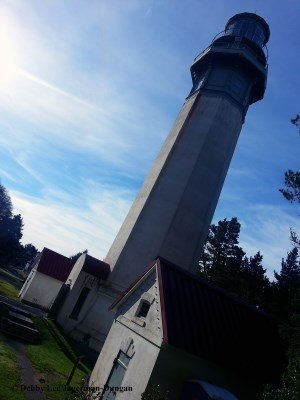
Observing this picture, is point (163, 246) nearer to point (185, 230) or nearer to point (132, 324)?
point (185, 230)

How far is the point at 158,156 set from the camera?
25.8 metres

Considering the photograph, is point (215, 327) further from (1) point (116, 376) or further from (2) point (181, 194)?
(2) point (181, 194)

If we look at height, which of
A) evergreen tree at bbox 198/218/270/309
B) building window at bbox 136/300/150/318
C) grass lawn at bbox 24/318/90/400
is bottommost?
grass lawn at bbox 24/318/90/400

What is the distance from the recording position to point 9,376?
11.6 metres

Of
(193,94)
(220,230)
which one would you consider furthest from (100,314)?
(220,230)

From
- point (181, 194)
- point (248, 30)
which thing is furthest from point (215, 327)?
point (248, 30)

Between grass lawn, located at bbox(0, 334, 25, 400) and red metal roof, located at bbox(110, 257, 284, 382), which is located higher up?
red metal roof, located at bbox(110, 257, 284, 382)

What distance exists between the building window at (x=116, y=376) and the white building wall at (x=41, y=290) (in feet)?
69.2

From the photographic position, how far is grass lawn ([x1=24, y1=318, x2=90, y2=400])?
12.7m

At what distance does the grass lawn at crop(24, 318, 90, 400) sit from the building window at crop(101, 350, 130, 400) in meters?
1.51

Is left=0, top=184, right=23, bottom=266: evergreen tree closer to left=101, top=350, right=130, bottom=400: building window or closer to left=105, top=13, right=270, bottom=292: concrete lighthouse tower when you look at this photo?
left=105, top=13, right=270, bottom=292: concrete lighthouse tower

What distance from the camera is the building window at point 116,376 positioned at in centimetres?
1220

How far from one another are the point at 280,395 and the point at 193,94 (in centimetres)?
2367

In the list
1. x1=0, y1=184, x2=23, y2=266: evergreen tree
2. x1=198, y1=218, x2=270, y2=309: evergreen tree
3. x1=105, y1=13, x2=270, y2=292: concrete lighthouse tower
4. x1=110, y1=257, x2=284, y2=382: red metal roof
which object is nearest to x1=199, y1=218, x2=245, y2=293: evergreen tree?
x1=198, y1=218, x2=270, y2=309: evergreen tree
